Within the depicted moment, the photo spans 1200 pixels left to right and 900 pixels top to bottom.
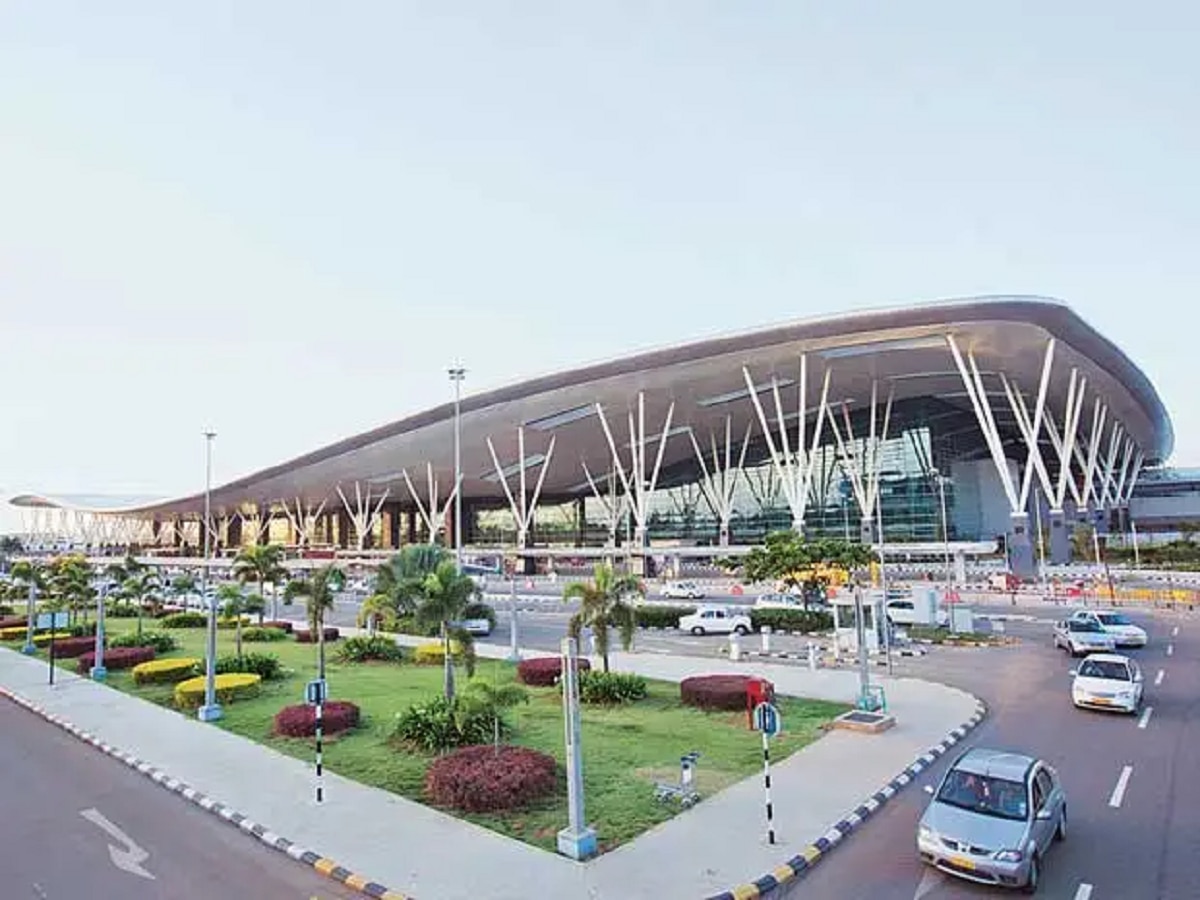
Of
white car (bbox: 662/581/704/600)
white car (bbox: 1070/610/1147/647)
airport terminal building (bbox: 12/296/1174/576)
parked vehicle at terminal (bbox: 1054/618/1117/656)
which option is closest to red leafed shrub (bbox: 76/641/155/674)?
airport terminal building (bbox: 12/296/1174/576)

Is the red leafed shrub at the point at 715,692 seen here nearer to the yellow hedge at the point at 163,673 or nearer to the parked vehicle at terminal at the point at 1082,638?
the parked vehicle at terminal at the point at 1082,638

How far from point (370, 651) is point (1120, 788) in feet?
75.9

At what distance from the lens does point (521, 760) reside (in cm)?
1286

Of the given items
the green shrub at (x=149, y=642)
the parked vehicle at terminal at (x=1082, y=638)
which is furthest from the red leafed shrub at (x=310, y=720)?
the parked vehicle at terminal at (x=1082, y=638)

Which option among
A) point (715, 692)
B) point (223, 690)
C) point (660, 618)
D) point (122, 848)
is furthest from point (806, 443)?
point (122, 848)

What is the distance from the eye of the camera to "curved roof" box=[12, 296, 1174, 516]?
163 ft

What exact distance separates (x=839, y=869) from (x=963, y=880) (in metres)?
1.39

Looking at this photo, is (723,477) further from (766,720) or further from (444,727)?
(766,720)

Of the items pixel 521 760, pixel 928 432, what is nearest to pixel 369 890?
pixel 521 760

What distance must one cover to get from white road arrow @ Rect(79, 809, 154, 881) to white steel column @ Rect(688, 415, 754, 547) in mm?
62767

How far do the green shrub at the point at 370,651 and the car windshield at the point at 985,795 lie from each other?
2181 cm

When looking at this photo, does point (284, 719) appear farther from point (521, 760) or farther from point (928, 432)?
point (928, 432)

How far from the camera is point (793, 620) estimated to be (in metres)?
34.3

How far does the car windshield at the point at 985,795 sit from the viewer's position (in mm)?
9586
